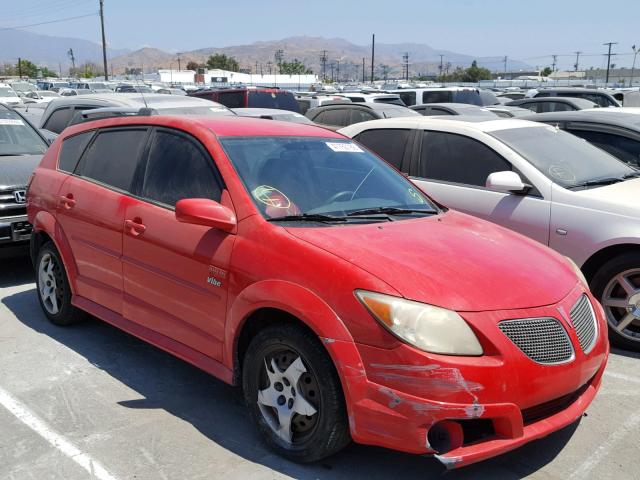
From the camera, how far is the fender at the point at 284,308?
123 inches

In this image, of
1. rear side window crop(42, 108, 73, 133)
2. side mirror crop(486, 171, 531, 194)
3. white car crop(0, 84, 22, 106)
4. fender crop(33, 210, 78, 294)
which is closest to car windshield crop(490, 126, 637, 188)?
side mirror crop(486, 171, 531, 194)

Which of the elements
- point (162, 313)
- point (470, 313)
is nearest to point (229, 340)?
point (162, 313)

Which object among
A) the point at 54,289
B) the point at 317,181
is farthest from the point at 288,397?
the point at 54,289

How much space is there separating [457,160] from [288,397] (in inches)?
140

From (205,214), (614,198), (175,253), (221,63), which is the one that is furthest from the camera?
(221,63)

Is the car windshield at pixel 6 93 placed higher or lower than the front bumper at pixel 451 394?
higher

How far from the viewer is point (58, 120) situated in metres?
11.2

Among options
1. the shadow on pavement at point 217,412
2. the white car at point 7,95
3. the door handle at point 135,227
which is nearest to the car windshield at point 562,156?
the shadow on pavement at point 217,412

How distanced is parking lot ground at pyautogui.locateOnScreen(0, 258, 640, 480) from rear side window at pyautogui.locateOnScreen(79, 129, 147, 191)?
127 cm

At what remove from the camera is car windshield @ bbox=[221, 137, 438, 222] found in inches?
153

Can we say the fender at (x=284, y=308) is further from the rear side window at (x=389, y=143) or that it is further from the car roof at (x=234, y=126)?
the rear side window at (x=389, y=143)

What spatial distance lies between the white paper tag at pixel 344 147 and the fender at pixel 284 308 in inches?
56.5

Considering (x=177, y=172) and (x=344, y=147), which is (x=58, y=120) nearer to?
(x=177, y=172)

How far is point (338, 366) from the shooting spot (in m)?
3.08
